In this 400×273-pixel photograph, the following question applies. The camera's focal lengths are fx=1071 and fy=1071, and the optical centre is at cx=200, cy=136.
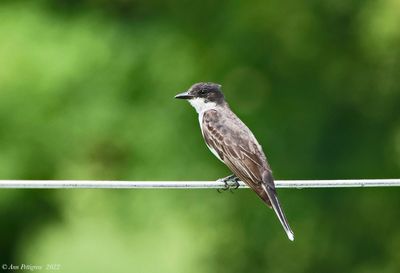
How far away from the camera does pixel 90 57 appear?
9945 millimetres

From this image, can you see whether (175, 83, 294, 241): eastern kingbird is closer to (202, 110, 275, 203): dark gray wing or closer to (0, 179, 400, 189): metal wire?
(202, 110, 275, 203): dark gray wing

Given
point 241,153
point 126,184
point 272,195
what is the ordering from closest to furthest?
point 126,184
point 272,195
point 241,153

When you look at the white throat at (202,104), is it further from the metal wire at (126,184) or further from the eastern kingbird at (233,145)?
the metal wire at (126,184)

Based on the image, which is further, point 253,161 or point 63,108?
point 63,108

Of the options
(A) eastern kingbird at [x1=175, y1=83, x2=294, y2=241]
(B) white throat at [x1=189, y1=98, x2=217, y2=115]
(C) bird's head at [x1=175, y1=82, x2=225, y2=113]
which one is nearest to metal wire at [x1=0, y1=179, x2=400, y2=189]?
(A) eastern kingbird at [x1=175, y1=83, x2=294, y2=241]

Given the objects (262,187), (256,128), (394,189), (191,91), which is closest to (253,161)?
(262,187)

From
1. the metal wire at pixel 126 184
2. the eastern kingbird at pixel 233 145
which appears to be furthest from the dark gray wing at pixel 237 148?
the metal wire at pixel 126 184

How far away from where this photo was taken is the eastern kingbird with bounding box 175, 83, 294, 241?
7.07 meters

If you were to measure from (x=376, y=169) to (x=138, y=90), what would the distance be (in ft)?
7.87

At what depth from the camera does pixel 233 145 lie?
25.0 ft

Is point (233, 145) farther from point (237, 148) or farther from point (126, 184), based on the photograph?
point (126, 184)

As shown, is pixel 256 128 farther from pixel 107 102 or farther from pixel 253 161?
pixel 253 161

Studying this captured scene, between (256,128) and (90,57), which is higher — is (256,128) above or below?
below

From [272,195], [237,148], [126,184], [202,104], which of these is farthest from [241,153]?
[126,184]
